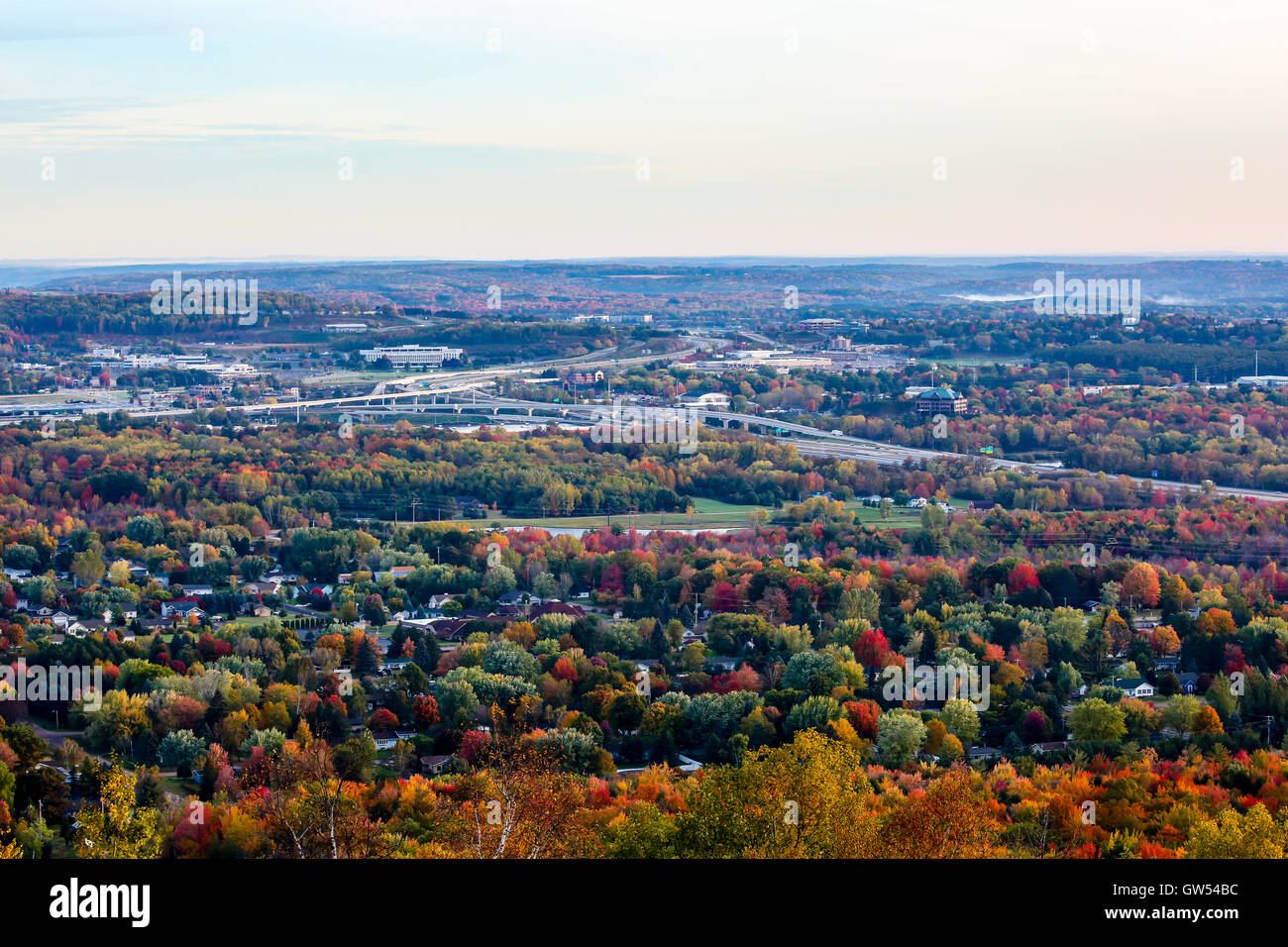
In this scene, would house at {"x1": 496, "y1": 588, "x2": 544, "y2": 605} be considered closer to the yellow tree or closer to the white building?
the yellow tree

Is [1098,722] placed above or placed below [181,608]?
below

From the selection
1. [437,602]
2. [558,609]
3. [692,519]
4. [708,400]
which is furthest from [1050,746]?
[708,400]

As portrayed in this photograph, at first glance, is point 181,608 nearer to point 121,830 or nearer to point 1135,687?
point 121,830

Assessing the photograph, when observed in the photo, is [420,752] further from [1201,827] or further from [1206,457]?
[1206,457]

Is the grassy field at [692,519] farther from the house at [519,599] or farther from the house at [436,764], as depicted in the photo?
the house at [436,764]

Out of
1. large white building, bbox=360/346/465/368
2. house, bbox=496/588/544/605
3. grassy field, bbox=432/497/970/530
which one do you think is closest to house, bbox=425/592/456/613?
house, bbox=496/588/544/605

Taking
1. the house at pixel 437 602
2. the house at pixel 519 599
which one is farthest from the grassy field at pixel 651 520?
the house at pixel 437 602

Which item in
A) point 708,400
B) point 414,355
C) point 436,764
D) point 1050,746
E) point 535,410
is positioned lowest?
point 1050,746
